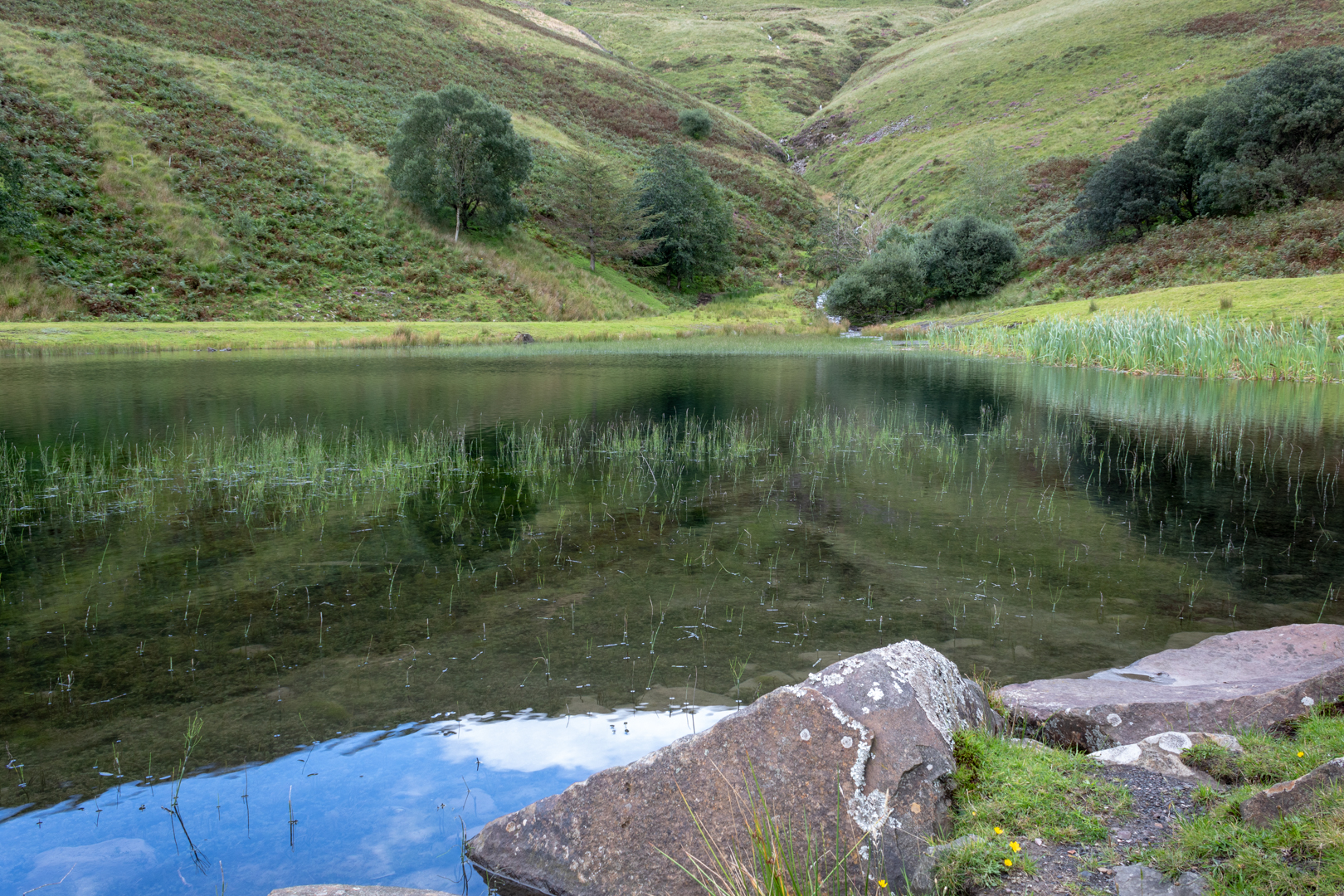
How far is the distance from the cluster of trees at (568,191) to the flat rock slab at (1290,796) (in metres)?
53.6

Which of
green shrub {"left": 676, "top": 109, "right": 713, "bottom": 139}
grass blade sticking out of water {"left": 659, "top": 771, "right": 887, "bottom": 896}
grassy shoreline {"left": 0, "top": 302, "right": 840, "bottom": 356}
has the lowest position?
grass blade sticking out of water {"left": 659, "top": 771, "right": 887, "bottom": 896}

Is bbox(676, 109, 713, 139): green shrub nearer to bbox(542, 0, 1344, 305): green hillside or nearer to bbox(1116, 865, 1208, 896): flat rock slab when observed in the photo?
bbox(542, 0, 1344, 305): green hillside

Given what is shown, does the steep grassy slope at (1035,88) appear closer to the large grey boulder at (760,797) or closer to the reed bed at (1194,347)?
the reed bed at (1194,347)

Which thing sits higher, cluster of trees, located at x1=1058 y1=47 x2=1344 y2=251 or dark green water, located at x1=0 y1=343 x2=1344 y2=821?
cluster of trees, located at x1=1058 y1=47 x2=1344 y2=251

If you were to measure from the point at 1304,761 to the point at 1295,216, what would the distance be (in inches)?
1927

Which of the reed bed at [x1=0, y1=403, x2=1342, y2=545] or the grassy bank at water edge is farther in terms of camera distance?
the grassy bank at water edge

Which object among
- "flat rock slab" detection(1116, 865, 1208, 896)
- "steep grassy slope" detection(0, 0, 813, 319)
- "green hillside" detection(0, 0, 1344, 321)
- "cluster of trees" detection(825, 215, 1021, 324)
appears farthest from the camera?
"cluster of trees" detection(825, 215, 1021, 324)

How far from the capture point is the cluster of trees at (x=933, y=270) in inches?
2067

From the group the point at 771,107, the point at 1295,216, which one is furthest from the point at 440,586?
the point at 771,107

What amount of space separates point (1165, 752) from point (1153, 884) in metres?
1.01

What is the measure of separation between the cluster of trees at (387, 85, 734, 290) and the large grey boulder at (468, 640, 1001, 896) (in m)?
52.6

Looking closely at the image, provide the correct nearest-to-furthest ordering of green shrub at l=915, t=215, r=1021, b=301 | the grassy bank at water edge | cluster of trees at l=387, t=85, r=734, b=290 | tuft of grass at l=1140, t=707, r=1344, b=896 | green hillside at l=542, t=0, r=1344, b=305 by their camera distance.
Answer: tuft of grass at l=1140, t=707, r=1344, b=896, the grassy bank at water edge, green hillside at l=542, t=0, r=1344, b=305, cluster of trees at l=387, t=85, r=734, b=290, green shrub at l=915, t=215, r=1021, b=301

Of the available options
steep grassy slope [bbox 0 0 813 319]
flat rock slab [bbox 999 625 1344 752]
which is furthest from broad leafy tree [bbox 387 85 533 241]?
flat rock slab [bbox 999 625 1344 752]

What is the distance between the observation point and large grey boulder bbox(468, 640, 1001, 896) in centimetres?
297
